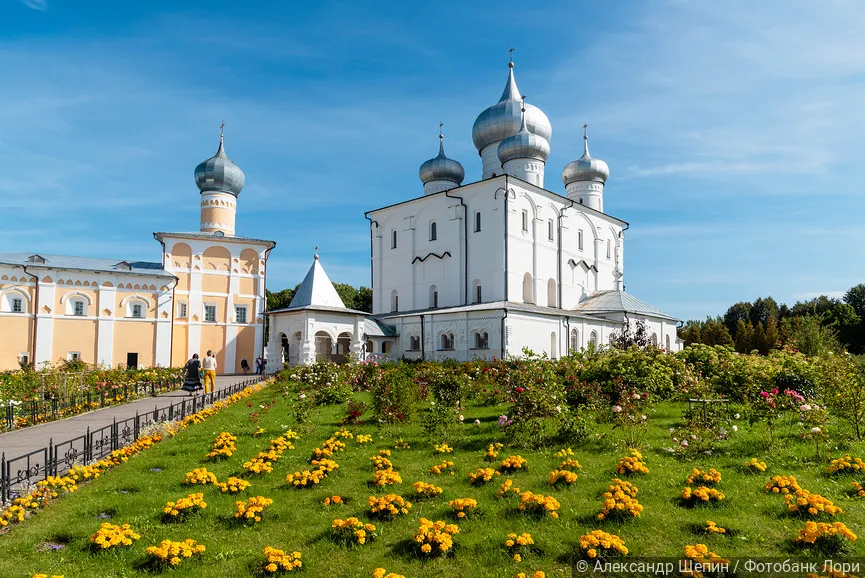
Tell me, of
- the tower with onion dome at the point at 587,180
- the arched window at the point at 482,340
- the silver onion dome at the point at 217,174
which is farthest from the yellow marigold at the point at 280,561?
the tower with onion dome at the point at 587,180

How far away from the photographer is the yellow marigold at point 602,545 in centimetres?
437

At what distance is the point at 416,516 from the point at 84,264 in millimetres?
26369

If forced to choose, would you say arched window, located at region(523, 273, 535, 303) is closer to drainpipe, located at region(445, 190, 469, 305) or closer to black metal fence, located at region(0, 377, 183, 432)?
drainpipe, located at region(445, 190, 469, 305)

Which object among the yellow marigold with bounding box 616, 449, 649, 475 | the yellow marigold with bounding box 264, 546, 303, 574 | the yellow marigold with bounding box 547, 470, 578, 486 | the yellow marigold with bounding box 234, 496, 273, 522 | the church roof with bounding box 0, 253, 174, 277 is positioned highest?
the church roof with bounding box 0, 253, 174, 277

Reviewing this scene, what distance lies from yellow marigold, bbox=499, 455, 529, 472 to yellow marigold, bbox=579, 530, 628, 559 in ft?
6.45

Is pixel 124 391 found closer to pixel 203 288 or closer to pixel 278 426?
pixel 278 426

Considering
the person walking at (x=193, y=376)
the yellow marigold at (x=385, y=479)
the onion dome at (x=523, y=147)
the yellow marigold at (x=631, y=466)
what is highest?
the onion dome at (x=523, y=147)

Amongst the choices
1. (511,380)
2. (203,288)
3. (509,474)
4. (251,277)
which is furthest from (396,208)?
(509,474)

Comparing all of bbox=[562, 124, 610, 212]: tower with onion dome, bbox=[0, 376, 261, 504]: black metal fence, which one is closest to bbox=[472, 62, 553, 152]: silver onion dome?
bbox=[562, 124, 610, 212]: tower with onion dome

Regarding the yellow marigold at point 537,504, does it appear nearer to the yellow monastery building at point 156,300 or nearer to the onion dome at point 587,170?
the yellow monastery building at point 156,300

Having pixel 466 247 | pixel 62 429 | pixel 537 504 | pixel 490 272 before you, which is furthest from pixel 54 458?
pixel 466 247

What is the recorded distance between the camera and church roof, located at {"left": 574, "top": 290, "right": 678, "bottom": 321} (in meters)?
29.0

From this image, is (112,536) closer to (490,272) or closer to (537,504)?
(537,504)

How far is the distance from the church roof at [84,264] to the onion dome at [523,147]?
54.3 ft
